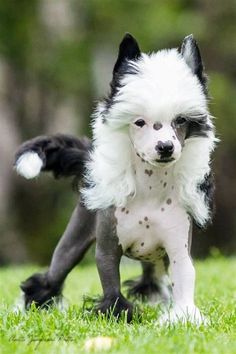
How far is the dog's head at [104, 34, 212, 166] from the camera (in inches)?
210

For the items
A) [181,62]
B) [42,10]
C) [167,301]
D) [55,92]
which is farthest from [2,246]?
[181,62]

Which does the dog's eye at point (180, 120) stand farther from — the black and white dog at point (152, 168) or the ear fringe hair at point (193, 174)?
the ear fringe hair at point (193, 174)

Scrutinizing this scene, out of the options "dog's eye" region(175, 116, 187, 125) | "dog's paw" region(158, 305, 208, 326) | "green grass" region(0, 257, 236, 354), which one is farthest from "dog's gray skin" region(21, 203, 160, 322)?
"dog's eye" region(175, 116, 187, 125)

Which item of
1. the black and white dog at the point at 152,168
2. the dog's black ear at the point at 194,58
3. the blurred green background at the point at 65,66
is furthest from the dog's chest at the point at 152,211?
the blurred green background at the point at 65,66

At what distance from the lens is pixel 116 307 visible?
18.4 ft

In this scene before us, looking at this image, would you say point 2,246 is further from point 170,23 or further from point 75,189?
point 75,189

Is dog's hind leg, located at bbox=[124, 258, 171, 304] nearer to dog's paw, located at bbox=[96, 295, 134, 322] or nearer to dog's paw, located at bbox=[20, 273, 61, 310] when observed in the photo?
dog's paw, located at bbox=[20, 273, 61, 310]

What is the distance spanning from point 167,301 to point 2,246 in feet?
35.8

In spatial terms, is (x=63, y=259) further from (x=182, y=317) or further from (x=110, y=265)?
(x=182, y=317)

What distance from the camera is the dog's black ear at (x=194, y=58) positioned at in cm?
559

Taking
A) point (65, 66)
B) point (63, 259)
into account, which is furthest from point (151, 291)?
point (65, 66)

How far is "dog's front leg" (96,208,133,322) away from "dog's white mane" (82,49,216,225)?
107mm

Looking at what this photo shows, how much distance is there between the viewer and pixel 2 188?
58.3 ft

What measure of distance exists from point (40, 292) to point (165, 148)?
5.28 feet
